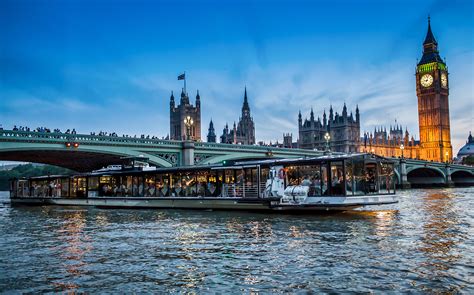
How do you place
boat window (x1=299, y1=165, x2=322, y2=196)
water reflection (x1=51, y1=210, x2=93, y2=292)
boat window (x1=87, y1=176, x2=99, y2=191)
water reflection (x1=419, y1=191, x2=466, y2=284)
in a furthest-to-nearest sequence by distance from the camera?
boat window (x1=87, y1=176, x2=99, y2=191) → boat window (x1=299, y1=165, x2=322, y2=196) → water reflection (x1=419, y1=191, x2=466, y2=284) → water reflection (x1=51, y1=210, x2=93, y2=292)

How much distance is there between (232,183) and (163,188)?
6021 mm

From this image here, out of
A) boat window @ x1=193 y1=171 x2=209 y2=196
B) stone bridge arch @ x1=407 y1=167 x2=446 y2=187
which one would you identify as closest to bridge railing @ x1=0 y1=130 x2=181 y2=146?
Answer: boat window @ x1=193 y1=171 x2=209 y2=196

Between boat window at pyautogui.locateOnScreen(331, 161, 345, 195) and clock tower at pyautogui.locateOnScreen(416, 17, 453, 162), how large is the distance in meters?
135

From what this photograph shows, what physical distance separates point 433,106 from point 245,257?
152 m

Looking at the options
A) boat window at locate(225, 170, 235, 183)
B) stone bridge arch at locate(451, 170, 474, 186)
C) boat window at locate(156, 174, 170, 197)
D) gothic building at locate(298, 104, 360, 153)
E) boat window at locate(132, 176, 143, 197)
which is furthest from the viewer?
gothic building at locate(298, 104, 360, 153)

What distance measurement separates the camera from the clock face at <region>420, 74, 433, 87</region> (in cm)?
15325

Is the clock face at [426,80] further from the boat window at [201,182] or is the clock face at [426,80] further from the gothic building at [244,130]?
the boat window at [201,182]

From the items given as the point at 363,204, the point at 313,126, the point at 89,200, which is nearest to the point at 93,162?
the point at 89,200

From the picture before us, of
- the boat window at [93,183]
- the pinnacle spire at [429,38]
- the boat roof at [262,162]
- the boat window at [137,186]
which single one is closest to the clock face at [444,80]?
the pinnacle spire at [429,38]

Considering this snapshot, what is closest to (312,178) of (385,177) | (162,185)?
(385,177)

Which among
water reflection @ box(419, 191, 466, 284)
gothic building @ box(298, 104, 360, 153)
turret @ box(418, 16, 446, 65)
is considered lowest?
water reflection @ box(419, 191, 466, 284)

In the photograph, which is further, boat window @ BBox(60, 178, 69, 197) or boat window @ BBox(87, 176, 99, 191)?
boat window @ BBox(60, 178, 69, 197)

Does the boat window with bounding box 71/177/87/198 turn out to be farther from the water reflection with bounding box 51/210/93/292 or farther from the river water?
the river water

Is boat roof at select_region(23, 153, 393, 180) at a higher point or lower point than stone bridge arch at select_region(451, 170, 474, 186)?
higher
